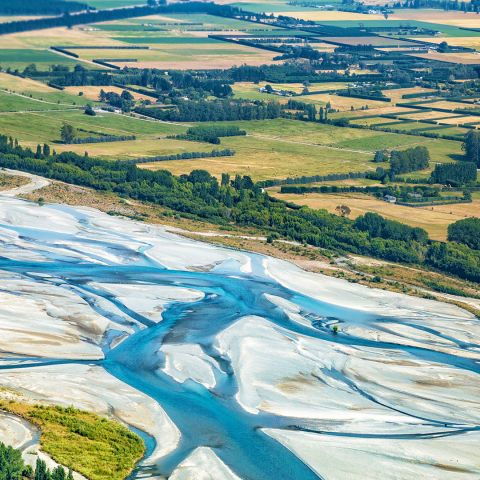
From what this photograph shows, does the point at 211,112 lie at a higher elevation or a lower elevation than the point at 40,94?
higher

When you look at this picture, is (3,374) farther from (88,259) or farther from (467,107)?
(467,107)

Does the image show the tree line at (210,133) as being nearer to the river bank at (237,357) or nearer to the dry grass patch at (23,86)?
the dry grass patch at (23,86)

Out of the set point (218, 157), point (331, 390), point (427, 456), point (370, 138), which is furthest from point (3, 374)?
point (370, 138)

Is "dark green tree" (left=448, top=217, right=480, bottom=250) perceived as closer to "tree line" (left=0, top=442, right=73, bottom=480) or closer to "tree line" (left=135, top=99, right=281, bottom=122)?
"tree line" (left=0, top=442, right=73, bottom=480)

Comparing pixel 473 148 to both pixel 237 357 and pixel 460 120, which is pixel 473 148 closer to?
pixel 460 120

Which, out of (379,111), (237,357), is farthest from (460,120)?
(237,357)

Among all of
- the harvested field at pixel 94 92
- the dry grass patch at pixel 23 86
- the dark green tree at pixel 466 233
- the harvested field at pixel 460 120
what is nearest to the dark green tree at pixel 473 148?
the harvested field at pixel 460 120
